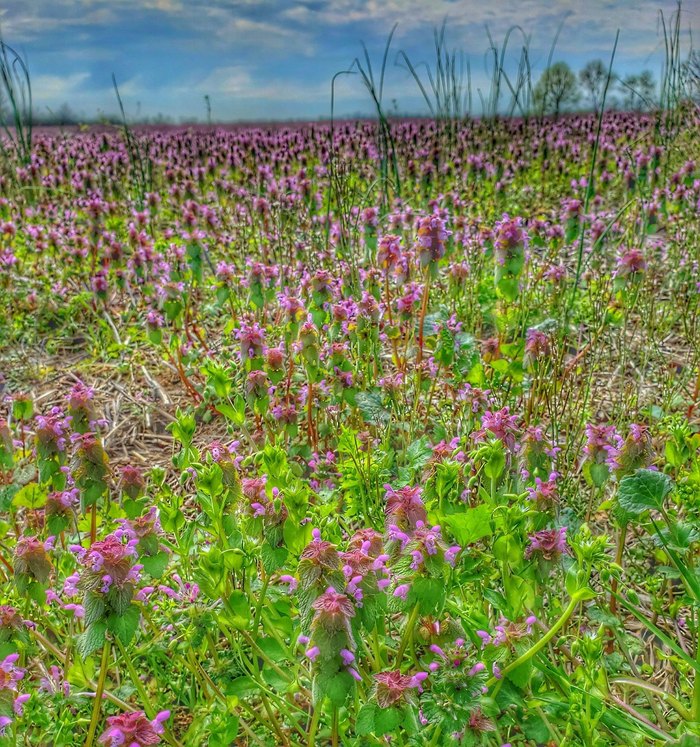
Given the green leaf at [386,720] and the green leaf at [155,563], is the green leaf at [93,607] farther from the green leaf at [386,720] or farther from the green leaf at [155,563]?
the green leaf at [386,720]

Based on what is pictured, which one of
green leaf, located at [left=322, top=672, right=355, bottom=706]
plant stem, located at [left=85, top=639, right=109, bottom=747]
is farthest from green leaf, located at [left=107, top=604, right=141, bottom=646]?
green leaf, located at [left=322, top=672, right=355, bottom=706]

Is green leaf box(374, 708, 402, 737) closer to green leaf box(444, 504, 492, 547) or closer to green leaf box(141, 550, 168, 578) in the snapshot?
green leaf box(444, 504, 492, 547)

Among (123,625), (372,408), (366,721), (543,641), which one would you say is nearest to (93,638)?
(123,625)

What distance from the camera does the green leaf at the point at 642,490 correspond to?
A: 4.99 ft

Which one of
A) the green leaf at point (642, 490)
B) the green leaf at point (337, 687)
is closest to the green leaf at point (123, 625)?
the green leaf at point (337, 687)

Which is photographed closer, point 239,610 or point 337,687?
point 337,687

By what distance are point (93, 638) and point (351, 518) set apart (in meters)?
1.25

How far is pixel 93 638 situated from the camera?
1260 millimetres

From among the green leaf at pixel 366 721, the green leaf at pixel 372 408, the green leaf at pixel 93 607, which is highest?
the green leaf at pixel 93 607

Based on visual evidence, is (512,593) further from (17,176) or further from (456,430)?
(17,176)

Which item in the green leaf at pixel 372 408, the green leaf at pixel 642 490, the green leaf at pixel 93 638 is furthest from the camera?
the green leaf at pixel 372 408

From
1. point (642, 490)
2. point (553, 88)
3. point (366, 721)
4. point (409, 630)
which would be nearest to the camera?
point (366, 721)

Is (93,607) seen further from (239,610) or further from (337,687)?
(337,687)

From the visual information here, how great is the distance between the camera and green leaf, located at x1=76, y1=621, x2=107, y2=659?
1.25 metres
